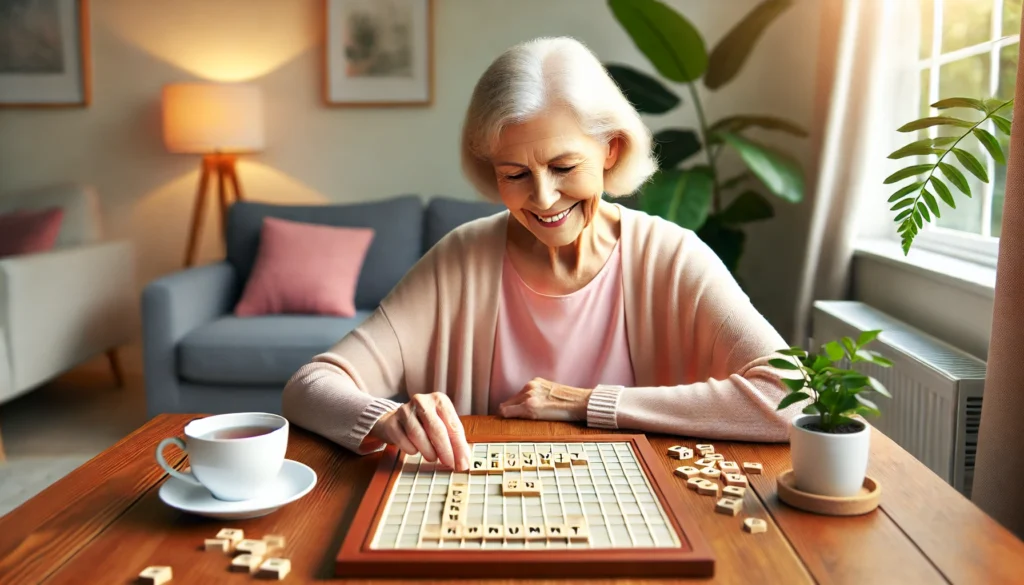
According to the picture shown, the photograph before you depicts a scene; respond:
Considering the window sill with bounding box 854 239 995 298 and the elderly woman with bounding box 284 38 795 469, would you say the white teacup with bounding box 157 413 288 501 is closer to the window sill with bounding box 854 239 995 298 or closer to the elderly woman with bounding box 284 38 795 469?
the elderly woman with bounding box 284 38 795 469

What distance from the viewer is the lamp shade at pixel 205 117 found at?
156 inches

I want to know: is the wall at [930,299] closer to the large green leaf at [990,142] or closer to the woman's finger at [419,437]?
the large green leaf at [990,142]

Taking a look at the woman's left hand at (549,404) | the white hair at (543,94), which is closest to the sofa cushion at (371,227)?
the white hair at (543,94)

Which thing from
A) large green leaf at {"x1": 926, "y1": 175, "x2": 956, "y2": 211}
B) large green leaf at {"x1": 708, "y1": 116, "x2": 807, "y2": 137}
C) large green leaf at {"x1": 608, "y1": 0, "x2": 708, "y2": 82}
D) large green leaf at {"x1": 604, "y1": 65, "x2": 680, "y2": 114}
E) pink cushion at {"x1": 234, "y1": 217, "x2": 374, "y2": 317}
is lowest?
pink cushion at {"x1": 234, "y1": 217, "x2": 374, "y2": 317}

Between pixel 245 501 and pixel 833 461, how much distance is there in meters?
0.58

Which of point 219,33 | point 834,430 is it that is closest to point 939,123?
point 834,430

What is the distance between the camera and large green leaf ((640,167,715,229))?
10.7 feet

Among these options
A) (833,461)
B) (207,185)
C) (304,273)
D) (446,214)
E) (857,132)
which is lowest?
(304,273)

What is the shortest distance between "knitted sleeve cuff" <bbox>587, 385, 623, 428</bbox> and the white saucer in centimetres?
40

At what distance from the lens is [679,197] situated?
333 centimetres

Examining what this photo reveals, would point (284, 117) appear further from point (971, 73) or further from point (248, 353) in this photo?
point (971, 73)

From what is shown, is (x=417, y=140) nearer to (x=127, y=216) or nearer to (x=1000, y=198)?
(x=127, y=216)

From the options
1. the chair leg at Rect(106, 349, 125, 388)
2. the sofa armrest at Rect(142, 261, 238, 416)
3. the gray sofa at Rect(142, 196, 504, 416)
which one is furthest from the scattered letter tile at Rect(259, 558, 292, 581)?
the chair leg at Rect(106, 349, 125, 388)

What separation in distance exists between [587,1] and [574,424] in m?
3.43
